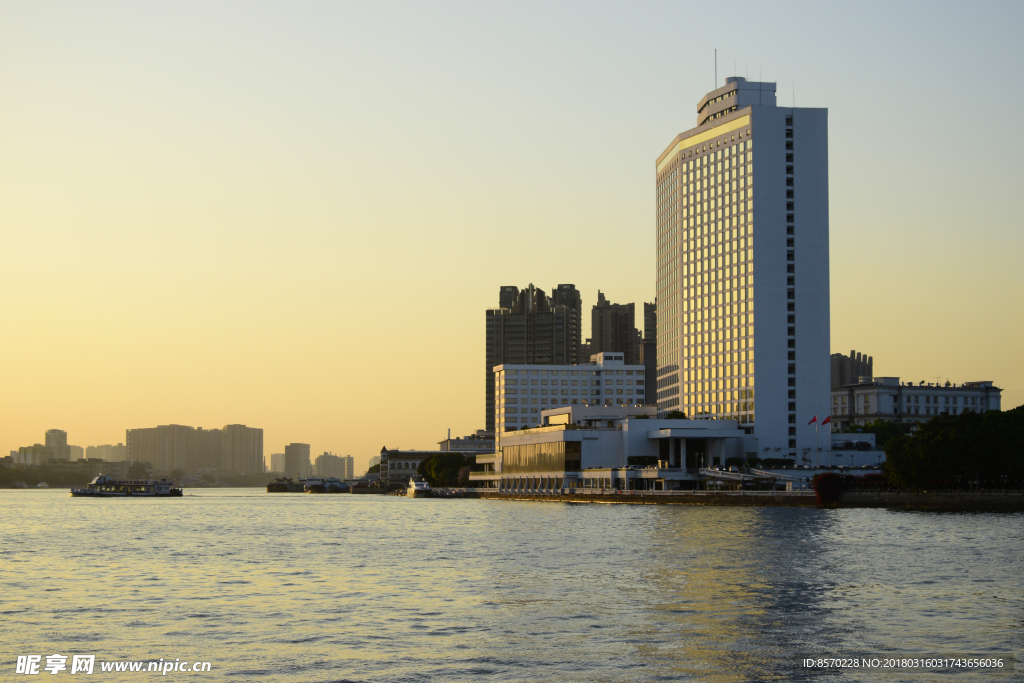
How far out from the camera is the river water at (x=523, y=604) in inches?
1533

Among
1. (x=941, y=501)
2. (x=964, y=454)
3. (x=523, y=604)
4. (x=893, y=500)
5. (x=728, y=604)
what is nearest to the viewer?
(x=728, y=604)

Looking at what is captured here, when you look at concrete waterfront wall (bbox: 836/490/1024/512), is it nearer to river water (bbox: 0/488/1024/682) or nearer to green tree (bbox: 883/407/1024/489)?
green tree (bbox: 883/407/1024/489)

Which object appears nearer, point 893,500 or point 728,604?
point 728,604

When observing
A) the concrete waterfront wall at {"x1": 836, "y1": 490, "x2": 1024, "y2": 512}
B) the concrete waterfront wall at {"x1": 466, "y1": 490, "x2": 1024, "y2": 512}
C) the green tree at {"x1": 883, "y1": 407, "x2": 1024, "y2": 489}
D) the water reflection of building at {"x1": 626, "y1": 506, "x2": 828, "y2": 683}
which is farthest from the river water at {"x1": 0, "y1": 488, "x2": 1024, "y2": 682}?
the green tree at {"x1": 883, "y1": 407, "x2": 1024, "y2": 489}

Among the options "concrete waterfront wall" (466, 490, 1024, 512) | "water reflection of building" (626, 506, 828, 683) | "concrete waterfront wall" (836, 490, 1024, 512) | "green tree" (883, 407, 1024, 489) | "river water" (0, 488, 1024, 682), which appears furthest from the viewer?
"green tree" (883, 407, 1024, 489)

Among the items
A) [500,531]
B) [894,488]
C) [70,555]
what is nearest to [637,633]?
[70,555]

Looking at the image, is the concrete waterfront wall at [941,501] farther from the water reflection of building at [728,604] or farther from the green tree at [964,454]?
the water reflection of building at [728,604]

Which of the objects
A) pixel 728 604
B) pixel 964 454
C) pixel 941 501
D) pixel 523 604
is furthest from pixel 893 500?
pixel 523 604

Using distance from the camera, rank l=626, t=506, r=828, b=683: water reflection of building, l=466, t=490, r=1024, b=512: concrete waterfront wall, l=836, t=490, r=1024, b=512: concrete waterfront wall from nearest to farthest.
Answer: l=626, t=506, r=828, b=683: water reflection of building < l=836, t=490, r=1024, b=512: concrete waterfront wall < l=466, t=490, r=1024, b=512: concrete waterfront wall

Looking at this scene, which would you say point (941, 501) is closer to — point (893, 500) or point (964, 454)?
point (964, 454)

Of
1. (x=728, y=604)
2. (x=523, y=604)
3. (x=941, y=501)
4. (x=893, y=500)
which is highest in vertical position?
(x=728, y=604)

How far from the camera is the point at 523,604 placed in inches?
2111

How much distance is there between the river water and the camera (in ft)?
128

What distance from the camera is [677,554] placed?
267 ft
